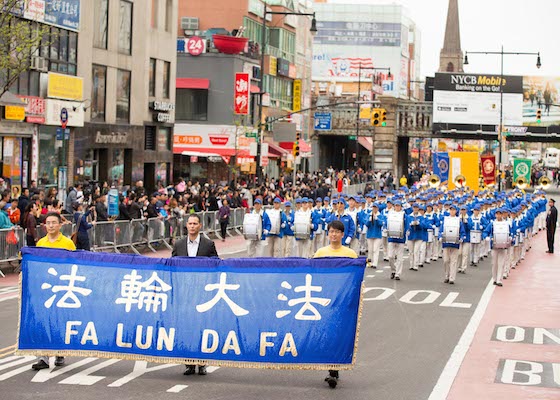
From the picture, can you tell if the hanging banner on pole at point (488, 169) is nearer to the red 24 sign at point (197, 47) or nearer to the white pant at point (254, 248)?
the red 24 sign at point (197, 47)

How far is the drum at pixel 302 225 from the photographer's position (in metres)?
27.7

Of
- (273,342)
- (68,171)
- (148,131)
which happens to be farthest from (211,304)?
(148,131)

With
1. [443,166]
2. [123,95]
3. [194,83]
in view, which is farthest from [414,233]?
[194,83]

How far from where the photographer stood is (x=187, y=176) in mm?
62312

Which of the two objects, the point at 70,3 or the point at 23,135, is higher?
the point at 70,3

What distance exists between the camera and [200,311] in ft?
40.2

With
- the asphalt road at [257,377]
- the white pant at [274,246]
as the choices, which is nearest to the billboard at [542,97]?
the white pant at [274,246]

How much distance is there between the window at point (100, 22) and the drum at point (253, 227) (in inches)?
784

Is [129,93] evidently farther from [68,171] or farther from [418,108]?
[418,108]

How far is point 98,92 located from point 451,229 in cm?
2261

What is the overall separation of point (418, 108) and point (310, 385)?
72.8 metres

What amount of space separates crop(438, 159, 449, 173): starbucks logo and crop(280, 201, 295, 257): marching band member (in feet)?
107

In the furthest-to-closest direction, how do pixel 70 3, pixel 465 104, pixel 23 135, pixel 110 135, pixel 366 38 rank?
1. pixel 366 38
2. pixel 465 104
3. pixel 110 135
4. pixel 70 3
5. pixel 23 135

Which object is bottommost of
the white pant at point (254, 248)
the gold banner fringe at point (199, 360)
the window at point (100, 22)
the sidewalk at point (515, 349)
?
the sidewalk at point (515, 349)
